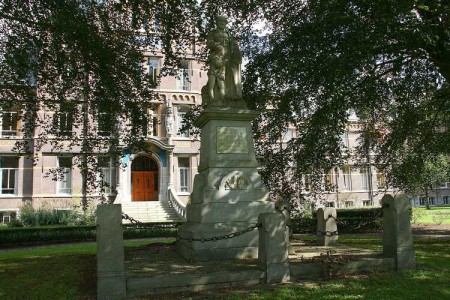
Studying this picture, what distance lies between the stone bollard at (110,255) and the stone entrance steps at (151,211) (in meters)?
20.1

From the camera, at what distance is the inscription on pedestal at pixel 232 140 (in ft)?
28.2

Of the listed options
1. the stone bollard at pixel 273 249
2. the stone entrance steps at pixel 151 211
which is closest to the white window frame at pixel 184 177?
the stone entrance steps at pixel 151 211

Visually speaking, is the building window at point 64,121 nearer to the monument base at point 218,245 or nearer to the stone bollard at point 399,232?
the monument base at point 218,245

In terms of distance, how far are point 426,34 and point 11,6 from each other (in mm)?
10041

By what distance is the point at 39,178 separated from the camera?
28.6 meters

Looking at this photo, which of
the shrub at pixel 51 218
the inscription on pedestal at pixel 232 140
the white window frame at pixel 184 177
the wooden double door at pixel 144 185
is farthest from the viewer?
the white window frame at pixel 184 177

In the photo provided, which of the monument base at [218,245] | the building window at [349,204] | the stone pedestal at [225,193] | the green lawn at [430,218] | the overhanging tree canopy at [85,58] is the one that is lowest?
the green lawn at [430,218]

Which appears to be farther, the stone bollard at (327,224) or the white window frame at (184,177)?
the white window frame at (184,177)

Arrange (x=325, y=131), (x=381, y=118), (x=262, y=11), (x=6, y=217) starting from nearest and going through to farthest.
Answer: (x=325, y=131)
(x=262, y=11)
(x=381, y=118)
(x=6, y=217)

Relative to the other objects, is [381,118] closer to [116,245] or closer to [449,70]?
[449,70]

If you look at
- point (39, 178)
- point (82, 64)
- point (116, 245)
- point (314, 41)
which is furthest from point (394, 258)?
point (39, 178)

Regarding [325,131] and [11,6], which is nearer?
[11,6]

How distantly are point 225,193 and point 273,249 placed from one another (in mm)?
2112

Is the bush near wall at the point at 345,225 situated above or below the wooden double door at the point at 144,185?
below
